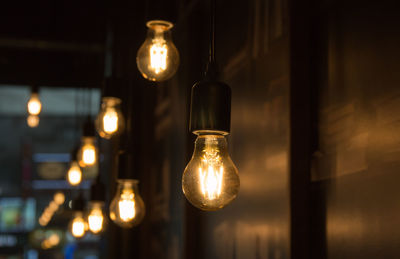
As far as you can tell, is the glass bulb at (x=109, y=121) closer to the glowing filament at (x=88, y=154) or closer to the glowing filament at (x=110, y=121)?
the glowing filament at (x=110, y=121)

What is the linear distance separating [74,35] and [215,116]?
6.50 m

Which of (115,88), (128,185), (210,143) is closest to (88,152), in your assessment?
(115,88)

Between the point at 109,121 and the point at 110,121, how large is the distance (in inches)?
0.4

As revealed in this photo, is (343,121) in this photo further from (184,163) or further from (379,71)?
(184,163)

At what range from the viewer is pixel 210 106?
1399mm

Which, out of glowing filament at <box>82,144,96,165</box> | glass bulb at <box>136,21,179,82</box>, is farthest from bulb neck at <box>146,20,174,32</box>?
glowing filament at <box>82,144,96,165</box>

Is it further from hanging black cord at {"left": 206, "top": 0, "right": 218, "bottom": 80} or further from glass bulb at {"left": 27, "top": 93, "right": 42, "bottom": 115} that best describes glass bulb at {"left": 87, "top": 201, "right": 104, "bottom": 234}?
glass bulb at {"left": 27, "top": 93, "right": 42, "bottom": 115}

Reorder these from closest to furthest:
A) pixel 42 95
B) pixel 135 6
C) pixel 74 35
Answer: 1. pixel 135 6
2. pixel 74 35
3. pixel 42 95

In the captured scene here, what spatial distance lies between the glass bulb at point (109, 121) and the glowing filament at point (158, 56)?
101cm

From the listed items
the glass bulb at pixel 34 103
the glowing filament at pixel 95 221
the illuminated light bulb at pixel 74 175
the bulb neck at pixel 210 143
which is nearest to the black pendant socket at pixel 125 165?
the glowing filament at pixel 95 221

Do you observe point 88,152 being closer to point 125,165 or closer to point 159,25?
point 125,165

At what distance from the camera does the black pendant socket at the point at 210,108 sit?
1.38 m

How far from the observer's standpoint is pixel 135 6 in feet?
18.6

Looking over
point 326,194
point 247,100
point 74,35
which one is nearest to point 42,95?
point 74,35
